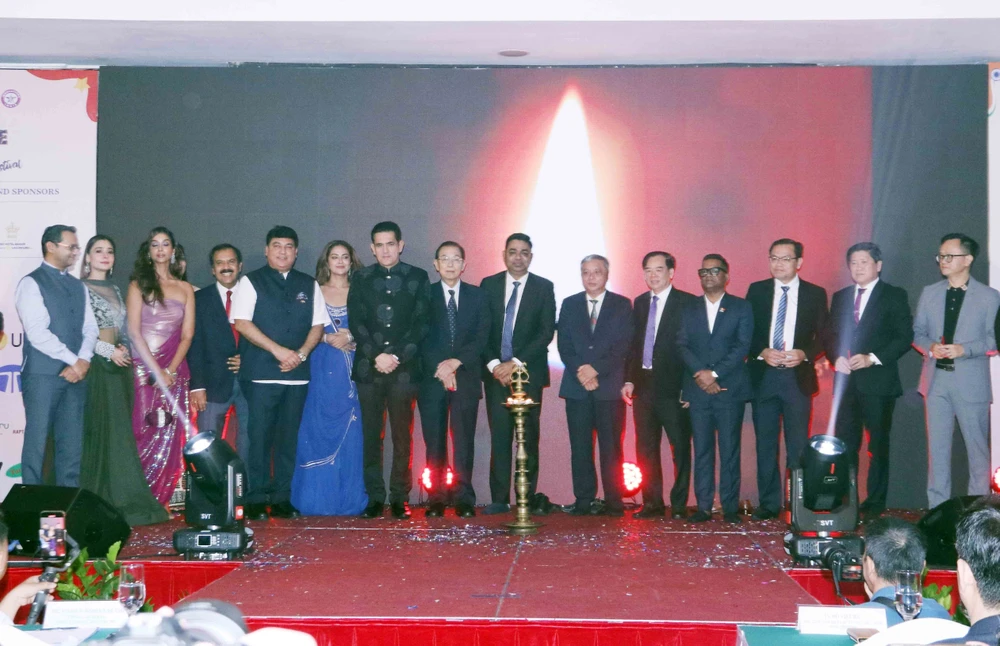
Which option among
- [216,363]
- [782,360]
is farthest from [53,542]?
[782,360]

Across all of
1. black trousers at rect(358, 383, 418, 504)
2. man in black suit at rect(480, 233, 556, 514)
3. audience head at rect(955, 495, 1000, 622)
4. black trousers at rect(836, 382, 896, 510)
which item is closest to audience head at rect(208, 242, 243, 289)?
black trousers at rect(358, 383, 418, 504)

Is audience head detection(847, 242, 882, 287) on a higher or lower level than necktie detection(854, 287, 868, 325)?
higher

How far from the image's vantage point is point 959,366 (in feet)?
19.3

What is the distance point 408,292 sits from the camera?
5.98m

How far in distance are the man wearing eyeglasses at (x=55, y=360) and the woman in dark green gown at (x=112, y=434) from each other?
0.09 metres

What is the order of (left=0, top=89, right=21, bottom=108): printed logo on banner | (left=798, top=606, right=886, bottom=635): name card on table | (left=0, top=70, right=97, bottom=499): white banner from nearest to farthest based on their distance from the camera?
1. (left=798, top=606, right=886, bottom=635): name card on table
2. (left=0, top=70, right=97, bottom=499): white banner
3. (left=0, top=89, right=21, bottom=108): printed logo on banner

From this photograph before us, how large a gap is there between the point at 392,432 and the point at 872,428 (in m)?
2.69

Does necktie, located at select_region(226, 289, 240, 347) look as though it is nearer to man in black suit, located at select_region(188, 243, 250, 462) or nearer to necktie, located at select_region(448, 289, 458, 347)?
man in black suit, located at select_region(188, 243, 250, 462)

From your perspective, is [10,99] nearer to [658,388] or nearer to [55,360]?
[55,360]

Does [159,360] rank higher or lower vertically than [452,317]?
lower

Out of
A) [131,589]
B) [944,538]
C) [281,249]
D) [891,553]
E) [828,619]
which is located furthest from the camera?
[281,249]

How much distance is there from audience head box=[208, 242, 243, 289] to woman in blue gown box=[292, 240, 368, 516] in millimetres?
655

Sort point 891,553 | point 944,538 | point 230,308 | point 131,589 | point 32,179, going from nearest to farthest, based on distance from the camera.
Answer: point 131,589 < point 891,553 < point 944,538 < point 230,308 < point 32,179

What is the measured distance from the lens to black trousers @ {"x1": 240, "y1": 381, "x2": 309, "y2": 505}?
5.97m
